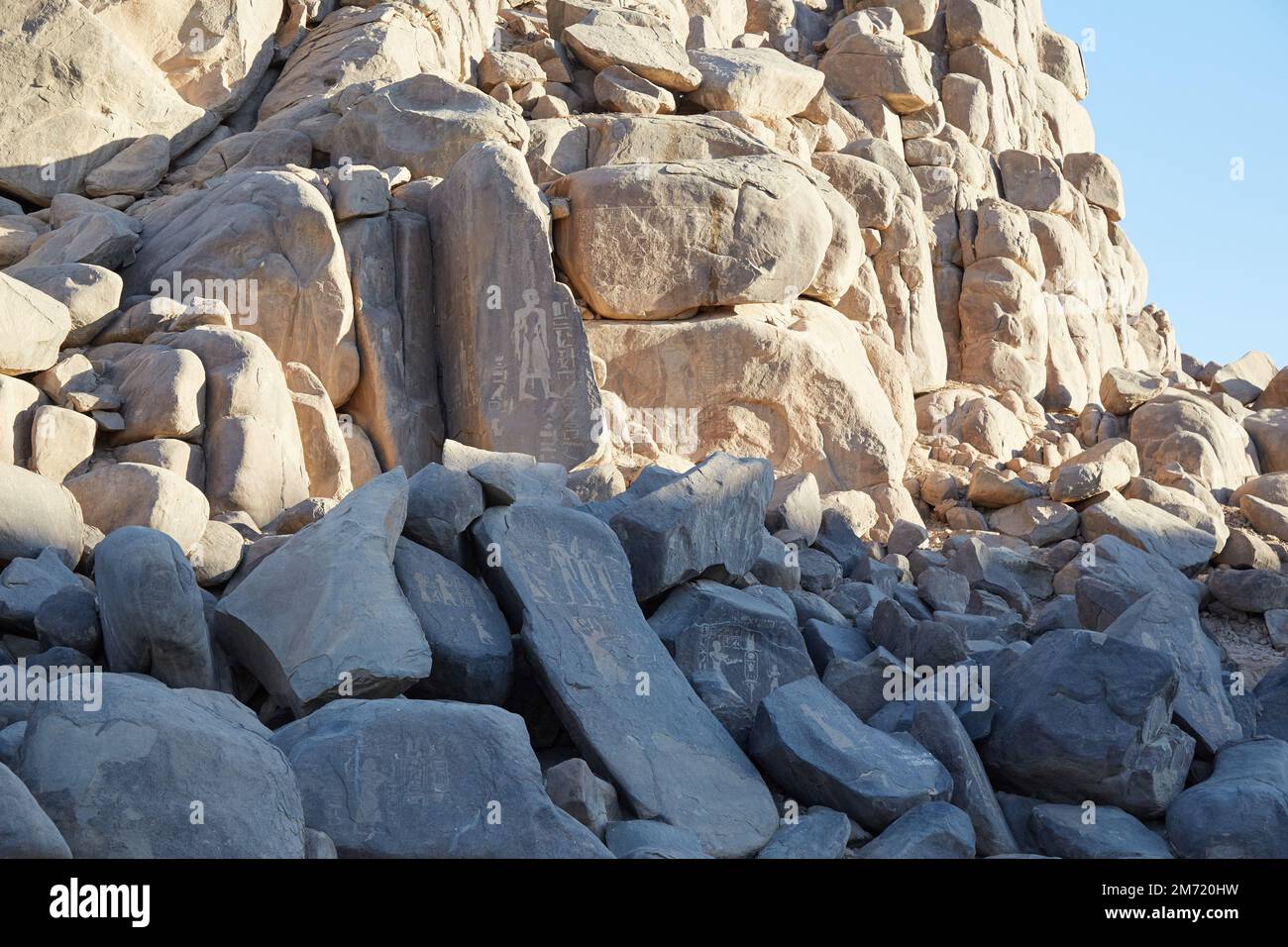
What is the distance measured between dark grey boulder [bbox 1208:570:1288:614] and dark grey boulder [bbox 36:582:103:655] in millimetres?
7974

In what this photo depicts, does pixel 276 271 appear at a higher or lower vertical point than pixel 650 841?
higher

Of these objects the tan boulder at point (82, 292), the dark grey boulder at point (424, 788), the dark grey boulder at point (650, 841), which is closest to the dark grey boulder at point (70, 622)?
the dark grey boulder at point (424, 788)

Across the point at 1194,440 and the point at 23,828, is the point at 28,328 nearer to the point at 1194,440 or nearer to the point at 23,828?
the point at 23,828

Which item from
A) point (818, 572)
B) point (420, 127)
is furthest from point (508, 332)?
point (818, 572)

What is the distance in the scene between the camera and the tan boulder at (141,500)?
659 centimetres

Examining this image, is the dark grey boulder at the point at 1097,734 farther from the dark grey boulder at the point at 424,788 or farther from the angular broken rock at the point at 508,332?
the angular broken rock at the point at 508,332

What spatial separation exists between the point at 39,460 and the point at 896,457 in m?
7.37

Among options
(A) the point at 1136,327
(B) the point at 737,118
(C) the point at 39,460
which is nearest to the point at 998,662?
(C) the point at 39,460

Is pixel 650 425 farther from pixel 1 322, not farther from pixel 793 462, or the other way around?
pixel 1 322

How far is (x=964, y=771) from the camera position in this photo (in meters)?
5.24

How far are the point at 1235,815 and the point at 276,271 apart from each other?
7.23m

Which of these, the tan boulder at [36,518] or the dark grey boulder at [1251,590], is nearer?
the tan boulder at [36,518]

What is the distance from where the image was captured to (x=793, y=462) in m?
11.7

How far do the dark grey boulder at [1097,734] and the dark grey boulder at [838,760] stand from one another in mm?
586
